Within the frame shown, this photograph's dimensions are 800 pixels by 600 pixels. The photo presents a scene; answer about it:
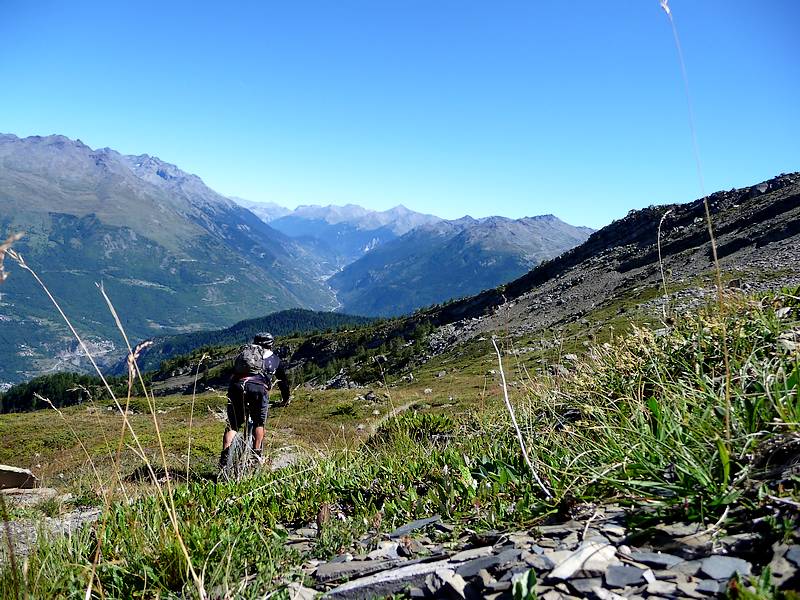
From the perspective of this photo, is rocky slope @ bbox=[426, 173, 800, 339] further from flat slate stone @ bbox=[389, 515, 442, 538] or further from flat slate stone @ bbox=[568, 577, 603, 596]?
flat slate stone @ bbox=[568, 577, 603, 596]

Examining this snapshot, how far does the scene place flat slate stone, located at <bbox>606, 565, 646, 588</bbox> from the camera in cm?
220

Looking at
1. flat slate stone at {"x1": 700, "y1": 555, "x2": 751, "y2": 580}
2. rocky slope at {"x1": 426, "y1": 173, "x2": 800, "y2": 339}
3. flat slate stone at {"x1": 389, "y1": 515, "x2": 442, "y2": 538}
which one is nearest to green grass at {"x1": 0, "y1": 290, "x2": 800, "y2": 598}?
flat slate stone at {"x1": 389, "y1": 515, "x2": 442, "y2": 538}

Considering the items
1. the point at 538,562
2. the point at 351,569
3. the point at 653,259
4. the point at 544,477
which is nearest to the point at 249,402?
the point at 351,569

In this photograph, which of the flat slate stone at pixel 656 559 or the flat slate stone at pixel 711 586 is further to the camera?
the flat slate stone at pixel 656 559

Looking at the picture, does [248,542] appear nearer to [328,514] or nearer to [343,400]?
[328,514]

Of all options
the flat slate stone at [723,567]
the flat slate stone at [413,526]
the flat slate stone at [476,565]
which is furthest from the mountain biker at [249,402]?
the flat slate stone at [723,567]

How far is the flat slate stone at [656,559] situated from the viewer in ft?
7.50

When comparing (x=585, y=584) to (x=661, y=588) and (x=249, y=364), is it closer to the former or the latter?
(x=661, y=588)

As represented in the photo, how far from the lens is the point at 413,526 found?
3.62 m

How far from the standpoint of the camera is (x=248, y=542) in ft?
11.5

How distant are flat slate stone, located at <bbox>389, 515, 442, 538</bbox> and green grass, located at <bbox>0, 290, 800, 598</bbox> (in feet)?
0.39

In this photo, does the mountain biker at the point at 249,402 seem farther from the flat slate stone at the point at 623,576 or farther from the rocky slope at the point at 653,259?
the rocky slope at the point at 653,259

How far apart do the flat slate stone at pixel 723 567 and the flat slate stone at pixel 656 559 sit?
130 millimetres

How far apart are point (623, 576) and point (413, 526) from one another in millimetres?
1672
